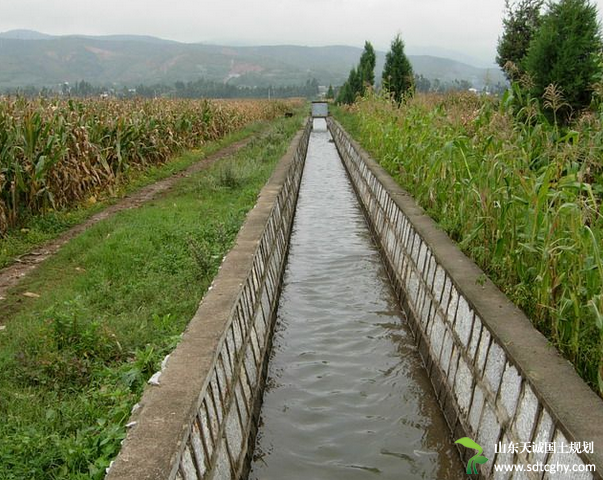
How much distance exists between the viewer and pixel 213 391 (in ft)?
11.0

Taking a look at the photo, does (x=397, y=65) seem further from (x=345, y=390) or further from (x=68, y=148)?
(x=345, y=390)

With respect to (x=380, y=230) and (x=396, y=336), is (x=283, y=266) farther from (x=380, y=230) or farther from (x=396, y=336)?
(x=396, y=336)

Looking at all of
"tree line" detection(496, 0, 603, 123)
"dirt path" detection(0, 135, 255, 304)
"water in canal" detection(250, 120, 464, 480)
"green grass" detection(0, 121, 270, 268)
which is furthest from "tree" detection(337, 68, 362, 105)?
"water in canal" detection(250, 120, 464, 480)

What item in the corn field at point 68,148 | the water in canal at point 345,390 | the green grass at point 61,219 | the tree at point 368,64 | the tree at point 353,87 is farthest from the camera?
the tree at point 353,87

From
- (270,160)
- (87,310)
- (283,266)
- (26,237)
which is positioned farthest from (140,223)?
(270,160)

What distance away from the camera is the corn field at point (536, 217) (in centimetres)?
341

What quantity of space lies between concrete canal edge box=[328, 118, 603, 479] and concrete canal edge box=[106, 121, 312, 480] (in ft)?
5.01

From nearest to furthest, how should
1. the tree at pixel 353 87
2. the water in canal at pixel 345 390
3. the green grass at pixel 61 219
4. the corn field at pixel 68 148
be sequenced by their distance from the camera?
the water in canal at pixel 345 390
the green grass at pixel 61 219
the corn field at pixel 68 148
the tree at pixel 353 87

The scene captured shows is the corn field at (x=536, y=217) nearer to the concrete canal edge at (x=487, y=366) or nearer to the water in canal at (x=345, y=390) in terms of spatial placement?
the concrete canal edge at (x=487, y=366)

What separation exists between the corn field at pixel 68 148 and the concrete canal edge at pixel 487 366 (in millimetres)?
5474

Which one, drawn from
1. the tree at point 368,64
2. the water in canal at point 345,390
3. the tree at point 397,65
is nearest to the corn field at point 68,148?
the water in canal at point 345,390

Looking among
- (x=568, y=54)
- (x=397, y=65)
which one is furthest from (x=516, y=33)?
(x=568, y=54)

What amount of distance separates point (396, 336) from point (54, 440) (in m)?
3.52

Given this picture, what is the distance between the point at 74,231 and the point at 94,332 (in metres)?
4.20
